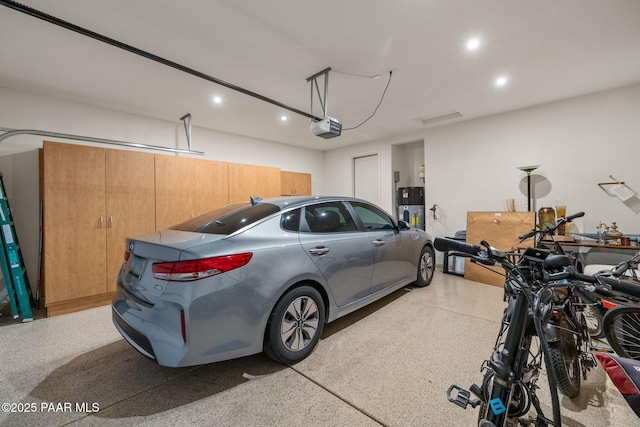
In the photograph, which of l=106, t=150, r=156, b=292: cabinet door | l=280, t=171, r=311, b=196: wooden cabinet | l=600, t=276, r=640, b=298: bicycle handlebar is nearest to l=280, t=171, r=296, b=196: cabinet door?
l=280, t=171, r=311, b=196: wooden cabinet

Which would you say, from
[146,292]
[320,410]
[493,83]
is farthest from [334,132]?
[320,410]

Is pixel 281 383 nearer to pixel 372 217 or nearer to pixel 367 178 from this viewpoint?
pixel 372 217

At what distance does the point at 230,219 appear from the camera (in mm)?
2043

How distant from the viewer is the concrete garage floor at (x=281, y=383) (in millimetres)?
1446

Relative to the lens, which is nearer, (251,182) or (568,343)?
(568,343)

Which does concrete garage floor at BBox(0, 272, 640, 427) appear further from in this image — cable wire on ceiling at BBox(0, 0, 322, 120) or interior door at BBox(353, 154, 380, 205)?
interior door at BBox(353, 154, 380, 205)

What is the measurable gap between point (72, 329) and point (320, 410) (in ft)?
8.88

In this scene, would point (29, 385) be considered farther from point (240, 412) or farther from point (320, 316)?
point (320, 316)

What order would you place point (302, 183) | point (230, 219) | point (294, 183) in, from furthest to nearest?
point (302, 183) < point (294, 183) < point (230, 219)

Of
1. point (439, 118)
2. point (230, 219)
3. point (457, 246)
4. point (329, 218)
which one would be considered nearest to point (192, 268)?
point (230, 219)

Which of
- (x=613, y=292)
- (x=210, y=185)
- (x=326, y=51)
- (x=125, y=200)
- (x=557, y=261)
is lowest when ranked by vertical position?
(x=613, y=292)

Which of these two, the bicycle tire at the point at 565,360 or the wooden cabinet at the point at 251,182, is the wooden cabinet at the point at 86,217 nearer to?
the wooden cabinet at the point at 251,182

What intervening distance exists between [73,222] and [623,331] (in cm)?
524

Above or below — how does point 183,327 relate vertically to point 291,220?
below
